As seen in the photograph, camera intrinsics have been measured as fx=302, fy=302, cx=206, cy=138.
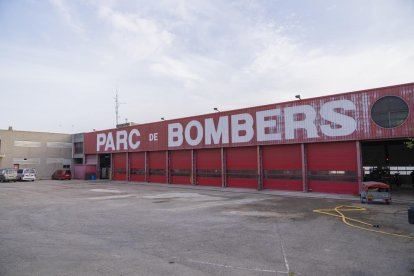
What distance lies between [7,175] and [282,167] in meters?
39.2

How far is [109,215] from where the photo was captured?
15242 mm

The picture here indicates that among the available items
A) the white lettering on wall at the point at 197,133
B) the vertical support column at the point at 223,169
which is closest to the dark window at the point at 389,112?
the vertical support column at the point at 223,169

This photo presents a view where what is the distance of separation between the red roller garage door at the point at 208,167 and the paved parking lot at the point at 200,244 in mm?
16294

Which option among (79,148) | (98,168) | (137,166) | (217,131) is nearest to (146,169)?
(137,166)

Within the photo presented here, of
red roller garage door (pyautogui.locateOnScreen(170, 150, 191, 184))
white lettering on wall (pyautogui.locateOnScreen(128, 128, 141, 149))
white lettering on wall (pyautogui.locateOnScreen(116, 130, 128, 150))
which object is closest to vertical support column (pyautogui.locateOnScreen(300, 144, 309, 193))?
red roller garage door (pyautogui.locateOnScreen(170, 150, 191, 184))

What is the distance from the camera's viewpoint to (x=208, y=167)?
33500 mm

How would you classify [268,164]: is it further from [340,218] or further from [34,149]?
[34,149]

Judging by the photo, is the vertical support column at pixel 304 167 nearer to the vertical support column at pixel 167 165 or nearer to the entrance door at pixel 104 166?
the vertical support column at pixel 167 165

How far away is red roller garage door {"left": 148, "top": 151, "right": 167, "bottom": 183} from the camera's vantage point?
38.6 meters

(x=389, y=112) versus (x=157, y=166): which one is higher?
(x=389, y=112)

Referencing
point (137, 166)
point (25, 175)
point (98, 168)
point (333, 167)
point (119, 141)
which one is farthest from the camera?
point (98, 168)

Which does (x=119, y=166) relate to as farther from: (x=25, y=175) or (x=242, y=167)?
(x=242, y=167)

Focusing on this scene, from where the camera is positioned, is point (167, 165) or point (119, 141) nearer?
point (167, 165)

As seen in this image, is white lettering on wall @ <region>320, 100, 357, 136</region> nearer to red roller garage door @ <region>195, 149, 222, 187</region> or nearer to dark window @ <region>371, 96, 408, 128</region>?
dark window @ <region>371, 96, 408, 128</region>
